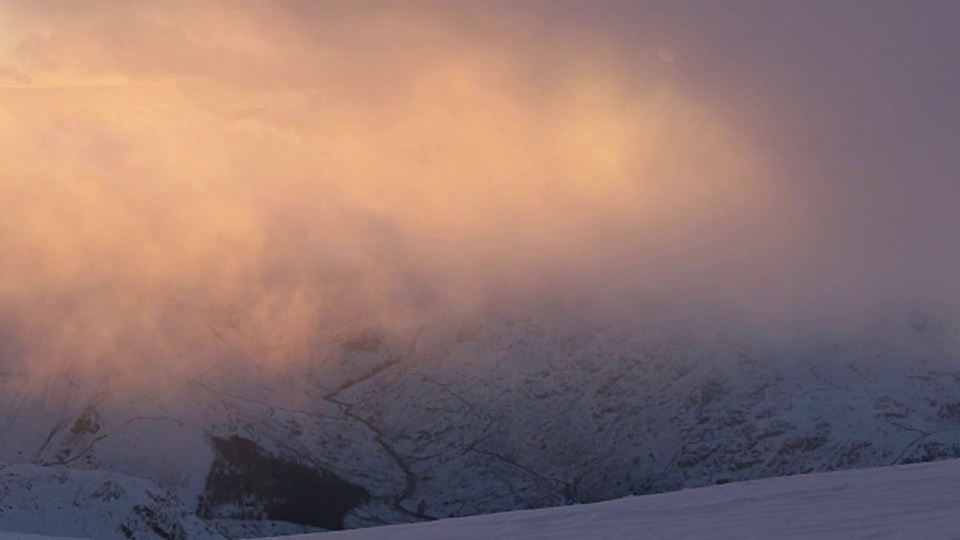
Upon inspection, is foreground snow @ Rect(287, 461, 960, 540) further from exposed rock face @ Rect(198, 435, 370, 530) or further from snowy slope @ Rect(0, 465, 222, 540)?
exposed rock face @ Rect(198, 435, 370, 530)

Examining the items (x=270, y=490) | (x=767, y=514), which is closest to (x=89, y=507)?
(x=767, y=514)

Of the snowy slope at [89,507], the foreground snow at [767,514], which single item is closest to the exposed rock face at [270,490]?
the snowy slope at [89,507]

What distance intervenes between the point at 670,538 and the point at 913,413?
144ft

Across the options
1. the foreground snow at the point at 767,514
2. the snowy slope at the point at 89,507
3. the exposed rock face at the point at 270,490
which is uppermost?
the foreground snow at the point at 767,514

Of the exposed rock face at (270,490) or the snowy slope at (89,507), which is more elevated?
the snowy slope at (89,507)

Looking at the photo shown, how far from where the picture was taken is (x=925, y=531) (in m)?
10.8

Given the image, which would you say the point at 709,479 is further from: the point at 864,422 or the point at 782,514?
the point at 782,514

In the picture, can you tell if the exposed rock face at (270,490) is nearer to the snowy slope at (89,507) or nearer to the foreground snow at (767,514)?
the snowy slope at (89,507)

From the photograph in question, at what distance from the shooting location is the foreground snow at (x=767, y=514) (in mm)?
11531

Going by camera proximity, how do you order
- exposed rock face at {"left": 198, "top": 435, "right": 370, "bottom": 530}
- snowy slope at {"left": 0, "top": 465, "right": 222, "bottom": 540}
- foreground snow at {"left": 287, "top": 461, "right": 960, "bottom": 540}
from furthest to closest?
exposed rock face at {"left": 198, "top": 435, "right": 370, "bottom": 530} < snowy slope at {"left": 0, "top": 465, "right": 222, "bottom": 540} < foreground snow at {"left": 287, "top": 461, "right": 960, "bottom": 540}

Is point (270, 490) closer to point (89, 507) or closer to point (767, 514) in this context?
point (89, 507)

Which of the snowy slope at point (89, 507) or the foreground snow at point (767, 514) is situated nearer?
the foreground snow at point (767, 514)

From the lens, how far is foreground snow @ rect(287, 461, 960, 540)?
37.8 ft

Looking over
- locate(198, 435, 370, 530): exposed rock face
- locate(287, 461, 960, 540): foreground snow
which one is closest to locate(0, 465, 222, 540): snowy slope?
locate(287, 461, 960, 540): foreground snow
